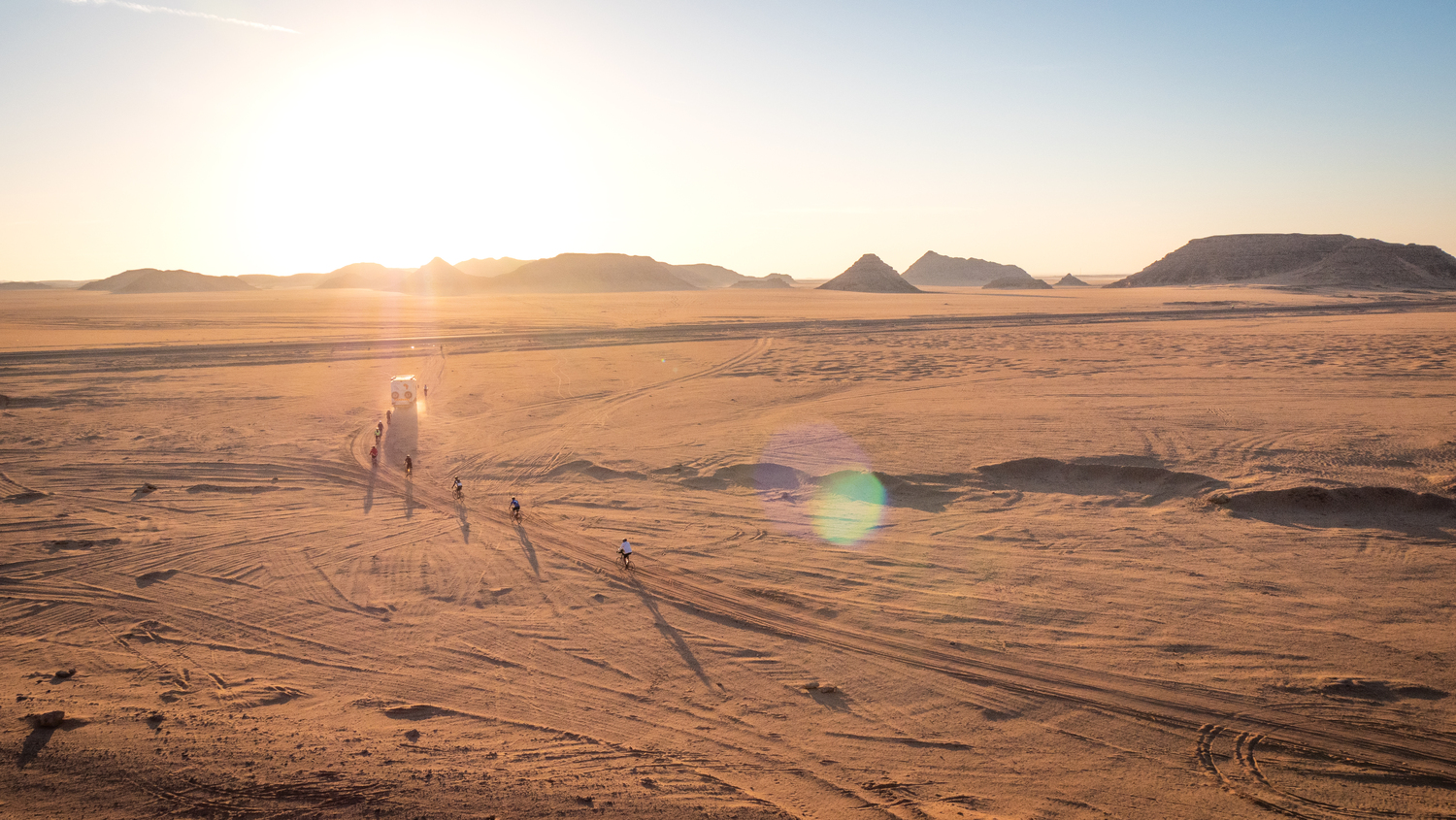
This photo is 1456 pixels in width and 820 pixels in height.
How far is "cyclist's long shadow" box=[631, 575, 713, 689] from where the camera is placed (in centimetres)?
1024

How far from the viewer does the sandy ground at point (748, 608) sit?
8.14 meters

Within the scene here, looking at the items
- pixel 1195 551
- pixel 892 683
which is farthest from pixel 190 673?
pixel 1195 551

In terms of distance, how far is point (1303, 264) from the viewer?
144750 mm

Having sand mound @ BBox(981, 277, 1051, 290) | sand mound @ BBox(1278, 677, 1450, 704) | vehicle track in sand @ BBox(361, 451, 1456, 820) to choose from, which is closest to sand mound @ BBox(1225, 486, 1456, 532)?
sand mound @ BBox(1278, 677, 1450, 704)

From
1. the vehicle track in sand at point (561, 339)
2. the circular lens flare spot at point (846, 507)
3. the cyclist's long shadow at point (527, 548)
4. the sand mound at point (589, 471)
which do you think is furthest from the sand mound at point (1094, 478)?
the vehicle track in sand at point (561, 339)

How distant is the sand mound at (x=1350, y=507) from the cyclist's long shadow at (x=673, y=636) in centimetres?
1273

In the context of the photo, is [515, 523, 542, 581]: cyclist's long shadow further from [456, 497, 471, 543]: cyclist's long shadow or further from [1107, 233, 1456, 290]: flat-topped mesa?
[1107, 233, 1456, 290]: flat-topped mesa

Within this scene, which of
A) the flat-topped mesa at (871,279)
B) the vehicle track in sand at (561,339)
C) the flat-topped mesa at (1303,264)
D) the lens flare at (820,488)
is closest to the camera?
the lens flare at (820,488)

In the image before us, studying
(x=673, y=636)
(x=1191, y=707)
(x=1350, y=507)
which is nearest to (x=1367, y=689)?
(x=1191, y=707)

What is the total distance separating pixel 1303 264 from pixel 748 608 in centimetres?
18035

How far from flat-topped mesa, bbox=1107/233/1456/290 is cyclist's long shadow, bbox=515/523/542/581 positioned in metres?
146

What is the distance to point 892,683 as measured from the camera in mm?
9961

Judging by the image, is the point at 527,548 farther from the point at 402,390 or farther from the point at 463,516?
the point at 402,390

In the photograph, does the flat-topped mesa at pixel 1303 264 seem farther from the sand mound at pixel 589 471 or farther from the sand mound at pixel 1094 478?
the sand mound at pixel 589 471
